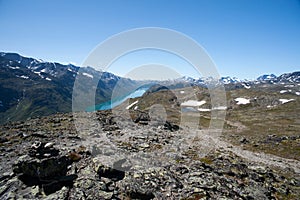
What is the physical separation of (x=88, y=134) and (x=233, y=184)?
23378mm

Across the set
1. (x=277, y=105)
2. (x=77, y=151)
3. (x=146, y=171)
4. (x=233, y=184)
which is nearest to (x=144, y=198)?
(x=146, y=171)

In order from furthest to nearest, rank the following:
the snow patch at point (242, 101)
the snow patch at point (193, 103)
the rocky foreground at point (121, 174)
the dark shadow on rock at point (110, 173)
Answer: the snow patch at point (193, 103)
the snow patch at point (242, 101)
the dark shadow on rock at point (110, 173)
the rocky foreground at point (121, 174)

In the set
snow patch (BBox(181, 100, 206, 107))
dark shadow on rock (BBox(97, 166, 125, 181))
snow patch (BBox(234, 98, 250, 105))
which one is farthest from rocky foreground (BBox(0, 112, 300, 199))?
snow patch (BBox(181, 100, 206, 107))

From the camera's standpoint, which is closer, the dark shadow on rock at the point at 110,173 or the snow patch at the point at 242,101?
the dark shadow on rock at the point at 110,173

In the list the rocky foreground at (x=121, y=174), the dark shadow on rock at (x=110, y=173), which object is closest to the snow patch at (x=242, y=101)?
the rocky foreground at (x=121, y=174)

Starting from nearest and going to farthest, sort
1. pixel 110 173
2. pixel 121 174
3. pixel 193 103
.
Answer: pixel 110 173
pixel 121 174
pixel 193 103

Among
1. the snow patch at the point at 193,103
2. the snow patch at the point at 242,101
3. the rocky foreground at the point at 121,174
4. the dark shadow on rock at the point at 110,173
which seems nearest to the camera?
the rocky foreground at the point at 121,174

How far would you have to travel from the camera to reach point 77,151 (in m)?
26.1

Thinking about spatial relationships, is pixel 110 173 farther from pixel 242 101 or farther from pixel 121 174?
pixel 242 101

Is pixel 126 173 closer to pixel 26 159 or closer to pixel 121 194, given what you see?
pixel 121 194

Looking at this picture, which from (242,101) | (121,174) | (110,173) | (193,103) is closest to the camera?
(110,173)

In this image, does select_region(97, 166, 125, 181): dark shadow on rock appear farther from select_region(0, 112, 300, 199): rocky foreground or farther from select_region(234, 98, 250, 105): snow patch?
select_region(234, 98, 250, 105): snow patch

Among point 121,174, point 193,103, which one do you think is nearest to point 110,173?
point 121,174

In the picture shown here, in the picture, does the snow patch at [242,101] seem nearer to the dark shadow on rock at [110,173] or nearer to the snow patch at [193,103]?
the snow patch at [193,103]
